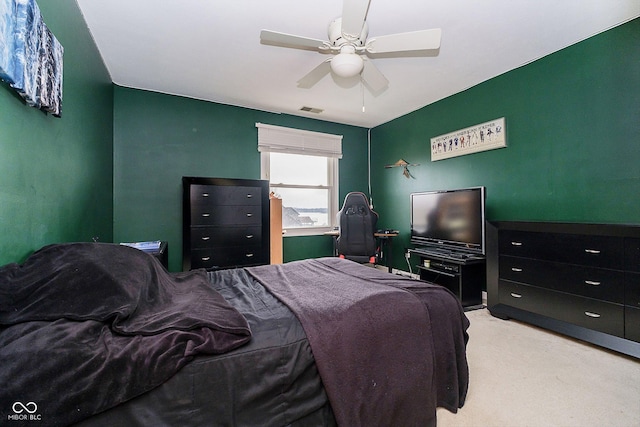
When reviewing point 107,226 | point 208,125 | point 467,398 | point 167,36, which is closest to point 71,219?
point 107,226

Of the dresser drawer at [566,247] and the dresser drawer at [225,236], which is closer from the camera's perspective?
the dresser drawer at [566,247]

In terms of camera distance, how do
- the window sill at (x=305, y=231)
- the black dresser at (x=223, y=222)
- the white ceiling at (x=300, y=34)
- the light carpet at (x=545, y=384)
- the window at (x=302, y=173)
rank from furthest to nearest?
the window sill at (x=305, y=231), the window at (x=302, y=173), the black dresser at (x=223, y=222), the white ceiling at (x=300, y=34), the light carpet at (x=545, y=384)

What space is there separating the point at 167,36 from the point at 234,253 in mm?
2383

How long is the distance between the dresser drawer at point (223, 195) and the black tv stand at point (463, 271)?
92.6 inches

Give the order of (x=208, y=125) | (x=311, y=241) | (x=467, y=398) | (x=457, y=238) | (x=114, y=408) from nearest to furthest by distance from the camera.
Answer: (x=114, y=408) < (x=467, y=398) < (x=457, y=238) < (x=208, y=125) < (x=311, y=241)

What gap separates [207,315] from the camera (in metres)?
1.18

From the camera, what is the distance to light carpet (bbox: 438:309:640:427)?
1480 millimetres

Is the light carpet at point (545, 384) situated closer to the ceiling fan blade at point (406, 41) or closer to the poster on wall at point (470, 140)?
the poster on wall at point (470, 140)

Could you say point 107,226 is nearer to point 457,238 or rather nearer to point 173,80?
point 173,80

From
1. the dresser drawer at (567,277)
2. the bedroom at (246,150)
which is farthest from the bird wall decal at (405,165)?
the dresser drawer at (567,277)

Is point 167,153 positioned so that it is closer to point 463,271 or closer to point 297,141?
point 297,141

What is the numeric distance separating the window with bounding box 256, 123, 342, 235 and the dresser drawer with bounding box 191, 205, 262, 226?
81 centimetres

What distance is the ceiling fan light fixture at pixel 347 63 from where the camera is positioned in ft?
6.77

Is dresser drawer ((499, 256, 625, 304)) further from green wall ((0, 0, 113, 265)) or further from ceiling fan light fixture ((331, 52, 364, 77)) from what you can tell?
green wall ((0, 0, 113, 265))
